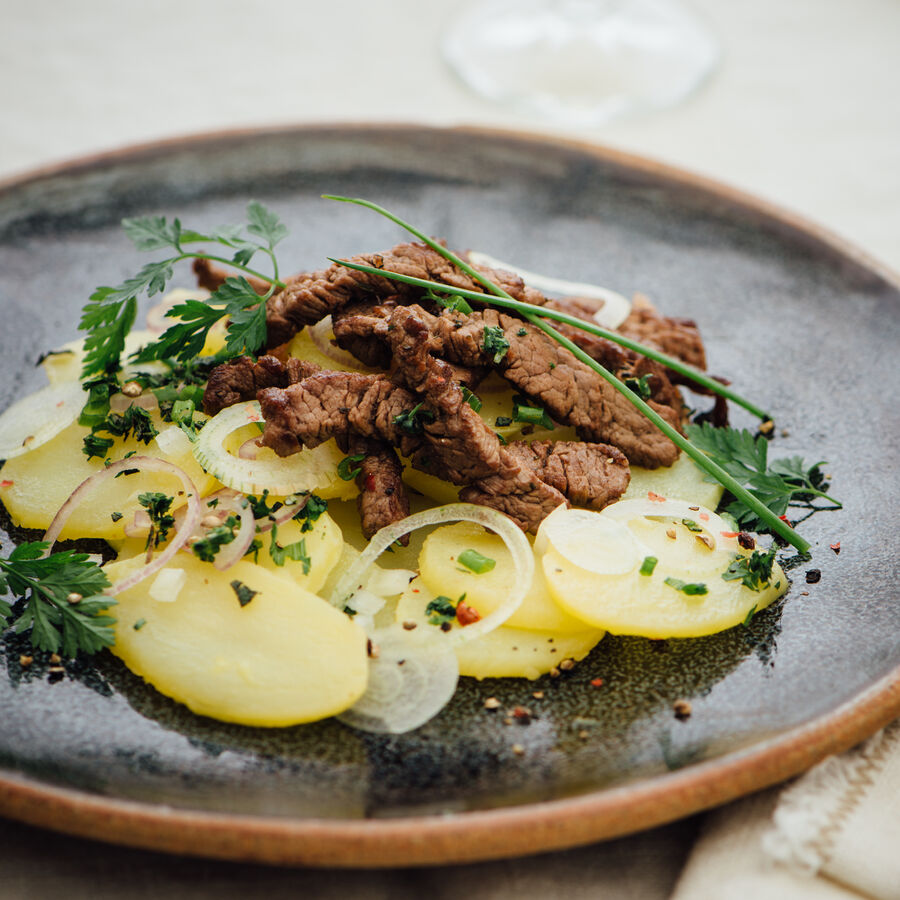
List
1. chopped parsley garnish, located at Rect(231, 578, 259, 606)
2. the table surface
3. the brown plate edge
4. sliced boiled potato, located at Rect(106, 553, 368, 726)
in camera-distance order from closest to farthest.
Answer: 1. the brown plate edge
2. sliced boiled potato, located at Rect(106, 553, 368, 726)
3. chopped parsley garnish, located at Rect(231, 578, 259, 606)
4. the table surface

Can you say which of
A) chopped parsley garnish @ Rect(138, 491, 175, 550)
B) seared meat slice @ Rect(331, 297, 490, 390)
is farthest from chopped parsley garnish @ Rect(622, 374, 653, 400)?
chopped parsley garnish @ Rect(138, 491, 175, 550)

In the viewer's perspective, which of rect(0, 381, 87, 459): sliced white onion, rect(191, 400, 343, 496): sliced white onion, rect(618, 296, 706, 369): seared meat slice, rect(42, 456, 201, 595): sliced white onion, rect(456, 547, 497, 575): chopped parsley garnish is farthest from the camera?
rect(618, 296, 706, 369): seared meat slice

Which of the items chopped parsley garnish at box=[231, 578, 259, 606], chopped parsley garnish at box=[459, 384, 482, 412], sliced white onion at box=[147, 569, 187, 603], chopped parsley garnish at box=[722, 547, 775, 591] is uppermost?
chopped parsley garnish at box=[459, 384, 482, 412]

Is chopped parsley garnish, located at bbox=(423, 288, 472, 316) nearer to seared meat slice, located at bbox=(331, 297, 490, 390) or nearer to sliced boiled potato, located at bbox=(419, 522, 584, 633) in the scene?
seared meat slice, located at bbox=(331, 297, 490, 390)

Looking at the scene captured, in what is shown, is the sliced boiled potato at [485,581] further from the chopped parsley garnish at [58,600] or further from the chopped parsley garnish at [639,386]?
the chopped parsley garnish at [58,600]

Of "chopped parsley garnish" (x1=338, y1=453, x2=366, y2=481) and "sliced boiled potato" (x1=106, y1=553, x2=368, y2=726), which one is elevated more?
"chopped parsley garnish" (x1=338, y1=453, x2=366, y2=481)

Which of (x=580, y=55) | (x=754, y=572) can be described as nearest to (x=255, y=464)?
(x=754, y=572)

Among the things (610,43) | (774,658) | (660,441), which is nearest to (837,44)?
(610,43)

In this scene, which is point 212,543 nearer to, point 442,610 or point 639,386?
point 442,610
